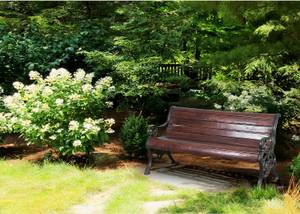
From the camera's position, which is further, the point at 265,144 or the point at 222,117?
the point at 222,117

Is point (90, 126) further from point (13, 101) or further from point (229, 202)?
point (229, 202)

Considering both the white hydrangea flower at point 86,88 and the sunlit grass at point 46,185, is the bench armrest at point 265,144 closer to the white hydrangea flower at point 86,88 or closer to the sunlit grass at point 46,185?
the sunlit grass at point 46,185

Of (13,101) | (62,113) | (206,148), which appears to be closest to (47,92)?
(62,113)

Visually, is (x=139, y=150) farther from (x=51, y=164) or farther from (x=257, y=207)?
(x=257, y=207)

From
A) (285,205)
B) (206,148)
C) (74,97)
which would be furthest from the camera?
(74,97)

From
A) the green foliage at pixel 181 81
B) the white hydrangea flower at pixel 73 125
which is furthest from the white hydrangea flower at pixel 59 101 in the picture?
the green foliage at pixel 181 81

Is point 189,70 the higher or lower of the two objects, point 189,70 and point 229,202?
the higher

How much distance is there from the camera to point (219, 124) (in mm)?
6461

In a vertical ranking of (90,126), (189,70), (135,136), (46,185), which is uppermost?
(189,70)

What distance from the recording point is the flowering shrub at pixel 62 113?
22.1ft

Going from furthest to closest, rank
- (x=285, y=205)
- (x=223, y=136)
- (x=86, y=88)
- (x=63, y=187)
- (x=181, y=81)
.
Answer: (x=181, y=81), (x=86, y=88), (x=223, y=136), (x=63, y=187), (x=285, y=205)

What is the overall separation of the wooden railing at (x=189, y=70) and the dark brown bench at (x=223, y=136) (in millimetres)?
2228

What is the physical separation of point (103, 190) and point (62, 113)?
5.44ft

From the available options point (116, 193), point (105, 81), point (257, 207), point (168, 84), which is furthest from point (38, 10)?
Result: point (257, 207)
